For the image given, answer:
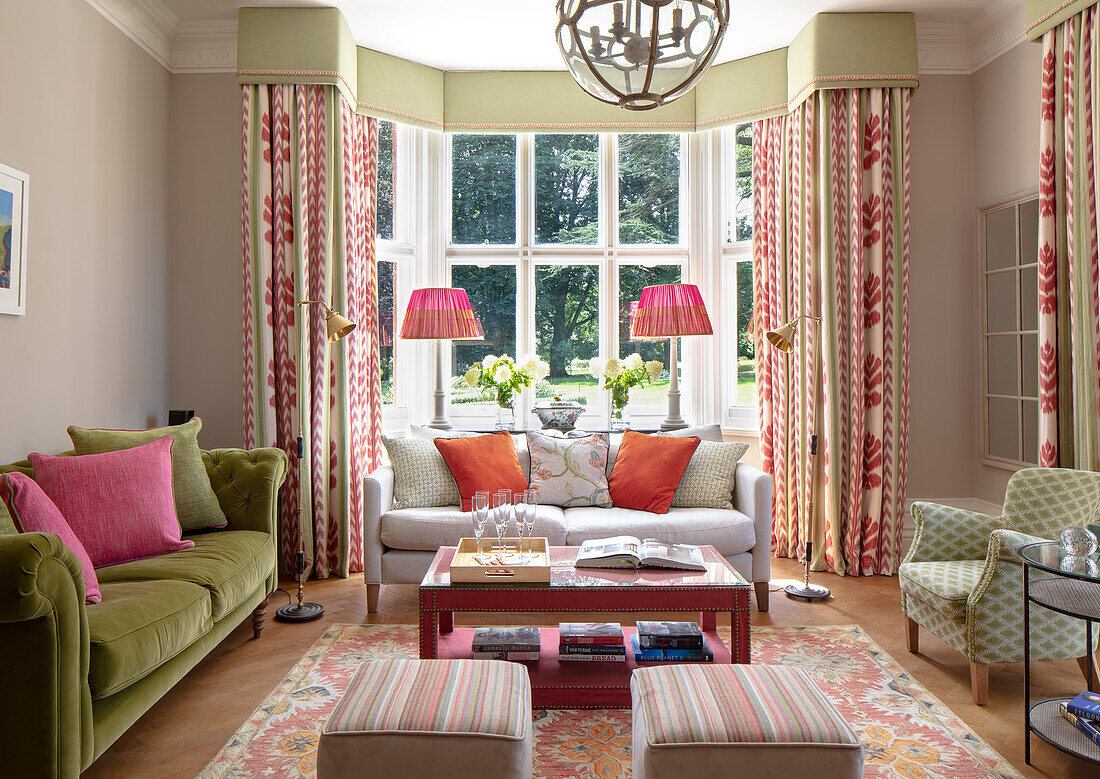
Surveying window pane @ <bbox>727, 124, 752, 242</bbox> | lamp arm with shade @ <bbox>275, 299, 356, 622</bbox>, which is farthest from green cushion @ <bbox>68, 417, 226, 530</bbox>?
window pane @ <bbox>727, 124, 752, 242</bbox>

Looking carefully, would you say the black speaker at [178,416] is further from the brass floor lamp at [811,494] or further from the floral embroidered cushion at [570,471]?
the brass floor lamp at [811,494]

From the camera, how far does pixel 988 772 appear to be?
2.15 m

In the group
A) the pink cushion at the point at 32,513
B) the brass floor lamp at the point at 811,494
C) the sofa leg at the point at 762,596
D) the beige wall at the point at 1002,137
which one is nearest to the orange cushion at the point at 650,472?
the sofa leg at the point at 762,596

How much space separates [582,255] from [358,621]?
2742mm

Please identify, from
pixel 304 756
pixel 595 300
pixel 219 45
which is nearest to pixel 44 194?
pixel 219 45

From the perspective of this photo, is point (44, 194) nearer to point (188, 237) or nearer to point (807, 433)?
point (188, 237)

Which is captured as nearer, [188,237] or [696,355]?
[188,237]

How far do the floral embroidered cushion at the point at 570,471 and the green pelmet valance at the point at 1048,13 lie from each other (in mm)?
2774

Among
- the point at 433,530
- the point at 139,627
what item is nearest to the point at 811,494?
the point at 433,530

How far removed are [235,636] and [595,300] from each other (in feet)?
9.68

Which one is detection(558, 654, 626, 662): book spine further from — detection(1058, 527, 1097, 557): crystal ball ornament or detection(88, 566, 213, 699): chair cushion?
detection(1058, 527, 1097, 557): crystal ball ornament

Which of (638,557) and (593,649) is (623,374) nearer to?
(638,557)

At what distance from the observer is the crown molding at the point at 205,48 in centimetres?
426

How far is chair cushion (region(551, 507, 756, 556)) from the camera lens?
3.51 m
